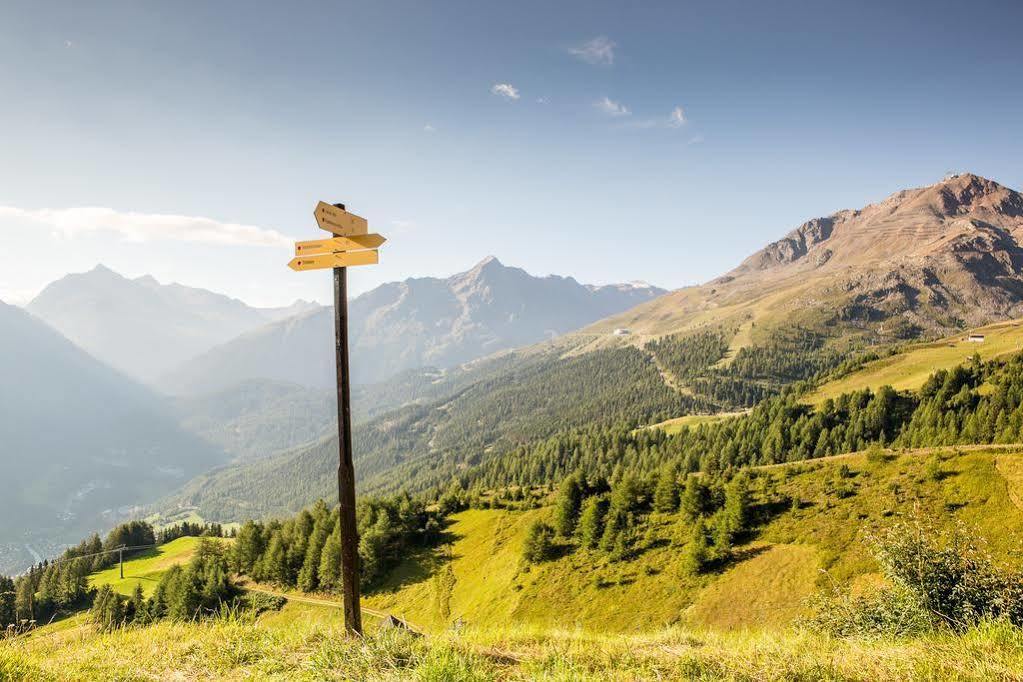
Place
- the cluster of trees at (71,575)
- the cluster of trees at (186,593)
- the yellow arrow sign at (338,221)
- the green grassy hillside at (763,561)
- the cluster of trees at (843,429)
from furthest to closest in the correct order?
the cluster of trees at (843,429), the cluster of trees at (71,575), the cluster of trees at (186,593), the green grassy hillside at (763,561), the yellow arrow sign at (338,221)

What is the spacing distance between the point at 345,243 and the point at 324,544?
88.0 metres

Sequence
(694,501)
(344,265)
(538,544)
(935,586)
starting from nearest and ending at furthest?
(344,265) → (935,586) → (694,501) → (538,544)

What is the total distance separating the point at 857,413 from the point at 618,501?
10501 centimetres

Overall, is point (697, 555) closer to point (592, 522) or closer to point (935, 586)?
point (592, 522)

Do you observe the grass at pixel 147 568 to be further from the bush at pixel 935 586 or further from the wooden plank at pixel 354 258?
the bush at pixel 935 586

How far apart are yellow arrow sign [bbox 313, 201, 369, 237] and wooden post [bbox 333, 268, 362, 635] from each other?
2.80ft

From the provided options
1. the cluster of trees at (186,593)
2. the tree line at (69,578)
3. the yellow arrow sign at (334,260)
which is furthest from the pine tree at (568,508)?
the yellow arrow sign at (334,260)

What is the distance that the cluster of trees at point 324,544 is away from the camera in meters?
81.9

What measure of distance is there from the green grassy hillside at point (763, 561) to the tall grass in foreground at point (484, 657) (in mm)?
33881

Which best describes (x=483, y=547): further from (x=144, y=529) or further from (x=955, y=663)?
(x=144, y=529)

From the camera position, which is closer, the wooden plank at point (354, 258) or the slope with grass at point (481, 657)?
the slope with grass at point (481, 657)

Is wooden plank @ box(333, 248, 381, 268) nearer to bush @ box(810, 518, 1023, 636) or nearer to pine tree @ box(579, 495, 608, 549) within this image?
bush @ box(810, 518, 1023, 636)

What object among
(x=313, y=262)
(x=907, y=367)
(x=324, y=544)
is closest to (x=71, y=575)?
(x=324, y=544)

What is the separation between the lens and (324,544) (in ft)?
276
